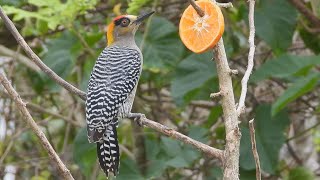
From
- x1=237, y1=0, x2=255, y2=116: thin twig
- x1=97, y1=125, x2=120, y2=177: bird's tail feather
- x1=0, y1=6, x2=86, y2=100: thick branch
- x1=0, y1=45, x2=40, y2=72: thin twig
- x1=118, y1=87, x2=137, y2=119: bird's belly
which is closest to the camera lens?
x1=237, y1=0, x2=255, y2=116: thin twig

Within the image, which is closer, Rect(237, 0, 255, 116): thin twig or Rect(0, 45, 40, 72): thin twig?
Rect(237, 0, 255, 116): thin twig

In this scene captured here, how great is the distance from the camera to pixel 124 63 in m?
4.19

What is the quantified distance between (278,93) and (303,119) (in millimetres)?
435

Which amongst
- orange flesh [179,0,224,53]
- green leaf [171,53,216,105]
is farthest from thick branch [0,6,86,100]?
green leaf [171,53,216,105]

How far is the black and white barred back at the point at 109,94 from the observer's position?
364cm

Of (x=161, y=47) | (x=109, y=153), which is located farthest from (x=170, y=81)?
(x=109, y=153)

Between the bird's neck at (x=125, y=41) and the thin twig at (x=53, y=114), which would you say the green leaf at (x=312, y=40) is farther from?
the thin twig at (x=53, y=114)

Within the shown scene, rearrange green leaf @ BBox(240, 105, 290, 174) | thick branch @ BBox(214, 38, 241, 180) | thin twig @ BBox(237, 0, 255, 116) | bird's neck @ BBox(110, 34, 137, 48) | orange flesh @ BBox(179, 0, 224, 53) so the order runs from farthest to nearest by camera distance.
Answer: bird's neck @ BBox(110, 34, 137, 48)
green leaf @ BBox(240, 105, 290, 174)
orange flesh @ BBox(179, 0, 224, 53)
thin twig @ BBox(237, 0, 255, 116)
thick branch @ BBox(214, 38, 241, 180)

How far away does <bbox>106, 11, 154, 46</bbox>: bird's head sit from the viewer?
4426 mm

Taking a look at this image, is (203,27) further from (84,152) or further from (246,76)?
(84,152)

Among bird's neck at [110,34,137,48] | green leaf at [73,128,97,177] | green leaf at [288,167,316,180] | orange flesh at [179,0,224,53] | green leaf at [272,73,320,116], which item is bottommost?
green leaf at [288,167,316,180]

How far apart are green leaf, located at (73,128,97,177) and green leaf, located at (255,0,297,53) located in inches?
47.7

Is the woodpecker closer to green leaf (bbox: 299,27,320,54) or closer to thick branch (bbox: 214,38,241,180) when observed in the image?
green leaf (bbox: 299,27,320,54)

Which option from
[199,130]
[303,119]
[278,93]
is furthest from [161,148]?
[303,119]
